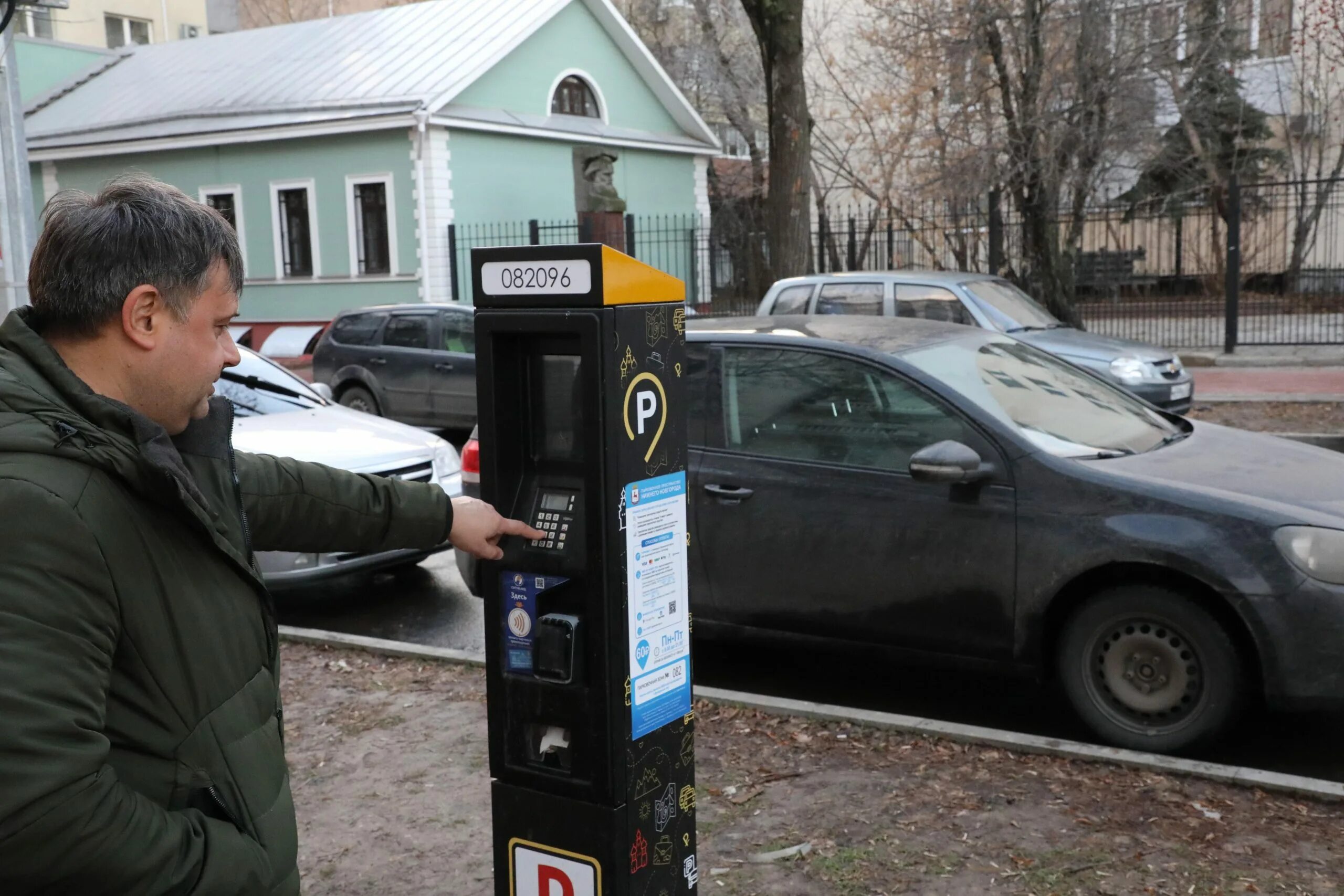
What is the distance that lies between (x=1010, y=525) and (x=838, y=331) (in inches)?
51.5

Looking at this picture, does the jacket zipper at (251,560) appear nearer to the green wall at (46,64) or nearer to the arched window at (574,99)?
the arched window at (574,99)

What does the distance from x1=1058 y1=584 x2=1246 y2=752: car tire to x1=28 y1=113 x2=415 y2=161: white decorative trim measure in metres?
20.4

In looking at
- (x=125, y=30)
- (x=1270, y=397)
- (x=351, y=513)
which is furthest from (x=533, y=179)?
(x=125, y=30)

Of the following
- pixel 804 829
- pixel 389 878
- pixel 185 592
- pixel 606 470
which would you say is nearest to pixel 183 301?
pixel 185 592

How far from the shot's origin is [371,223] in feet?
82.1

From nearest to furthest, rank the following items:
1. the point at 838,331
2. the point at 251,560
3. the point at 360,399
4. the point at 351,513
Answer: the point at 251,560 → the point at 351,513 → the point at 838,331 → the point at 360,399

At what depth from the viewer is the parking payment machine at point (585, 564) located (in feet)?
8.78

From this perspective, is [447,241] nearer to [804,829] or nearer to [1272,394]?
[1272,394]

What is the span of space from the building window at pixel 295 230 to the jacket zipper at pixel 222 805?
2473 centimetres

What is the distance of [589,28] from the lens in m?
27.7

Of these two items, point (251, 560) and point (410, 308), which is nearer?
point (251, 560)

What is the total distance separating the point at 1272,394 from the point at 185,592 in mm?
13958

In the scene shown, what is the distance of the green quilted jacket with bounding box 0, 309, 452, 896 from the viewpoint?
1557 millimetres

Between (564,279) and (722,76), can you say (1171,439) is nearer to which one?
(564,279)
